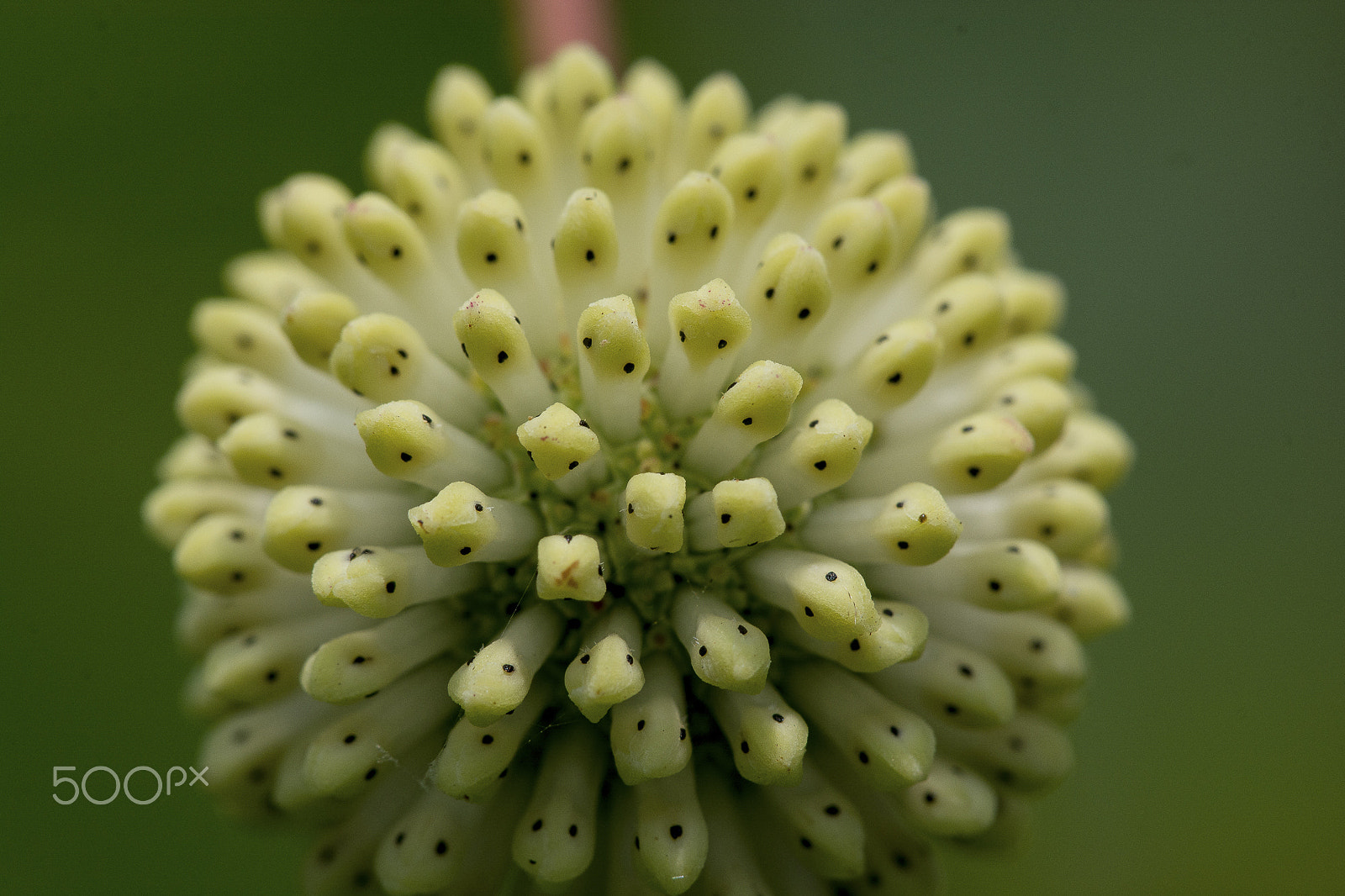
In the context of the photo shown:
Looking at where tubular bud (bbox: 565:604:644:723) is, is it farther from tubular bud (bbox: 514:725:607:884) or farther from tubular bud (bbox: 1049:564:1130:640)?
tubular bud (bbox: 1049:564:1130:640)

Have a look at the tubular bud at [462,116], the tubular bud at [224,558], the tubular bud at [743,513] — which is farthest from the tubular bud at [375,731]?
the tubular bud at [462,116]

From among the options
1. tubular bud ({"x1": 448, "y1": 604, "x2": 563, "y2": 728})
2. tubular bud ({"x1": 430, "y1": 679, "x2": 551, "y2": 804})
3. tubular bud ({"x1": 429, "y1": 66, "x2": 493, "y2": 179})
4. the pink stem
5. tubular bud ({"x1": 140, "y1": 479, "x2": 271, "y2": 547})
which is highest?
the pink stem

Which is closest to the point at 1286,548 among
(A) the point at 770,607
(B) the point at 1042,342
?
(B) the point at 1042,342

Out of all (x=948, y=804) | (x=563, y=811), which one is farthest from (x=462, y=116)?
(x=948, y=804)

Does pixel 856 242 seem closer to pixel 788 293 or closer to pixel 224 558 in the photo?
pixel 788 293

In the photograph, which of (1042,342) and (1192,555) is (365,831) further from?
(1192,555)

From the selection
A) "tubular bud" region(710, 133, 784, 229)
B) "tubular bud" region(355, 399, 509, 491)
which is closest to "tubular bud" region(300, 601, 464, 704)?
"tubular bud" region(355, 399, 509, 491)
